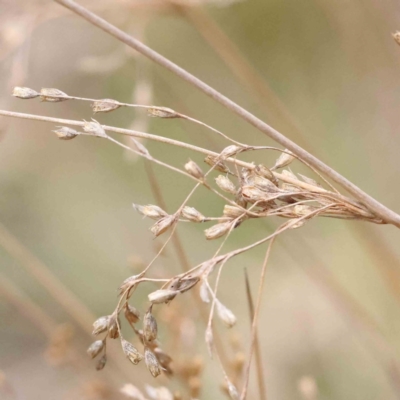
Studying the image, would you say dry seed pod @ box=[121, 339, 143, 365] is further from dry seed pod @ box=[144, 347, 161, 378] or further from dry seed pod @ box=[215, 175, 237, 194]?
dry seed pod @ box=[215, 175, 237, 194]

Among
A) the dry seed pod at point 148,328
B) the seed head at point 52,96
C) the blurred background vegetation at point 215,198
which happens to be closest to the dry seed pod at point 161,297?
the dry seed pod at point 148,328

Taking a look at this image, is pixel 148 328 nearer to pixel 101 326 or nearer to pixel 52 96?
pixel 101 326

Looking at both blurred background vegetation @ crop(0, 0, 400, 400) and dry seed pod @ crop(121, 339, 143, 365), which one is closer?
dry seed pod @ crop(121, 339, 143, 365)

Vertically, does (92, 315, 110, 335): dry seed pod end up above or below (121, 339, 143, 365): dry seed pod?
above

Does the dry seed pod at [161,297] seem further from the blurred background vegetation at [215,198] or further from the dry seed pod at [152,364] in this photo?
the blurred background vegetation at [215,198]

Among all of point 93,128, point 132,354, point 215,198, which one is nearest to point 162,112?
point 93,128

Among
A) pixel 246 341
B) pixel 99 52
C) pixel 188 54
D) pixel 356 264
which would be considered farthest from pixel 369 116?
pixel 99 52

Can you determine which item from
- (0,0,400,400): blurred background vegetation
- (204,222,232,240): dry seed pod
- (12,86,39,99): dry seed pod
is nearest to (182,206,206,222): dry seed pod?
(204,222,232,240): dry seed pod
